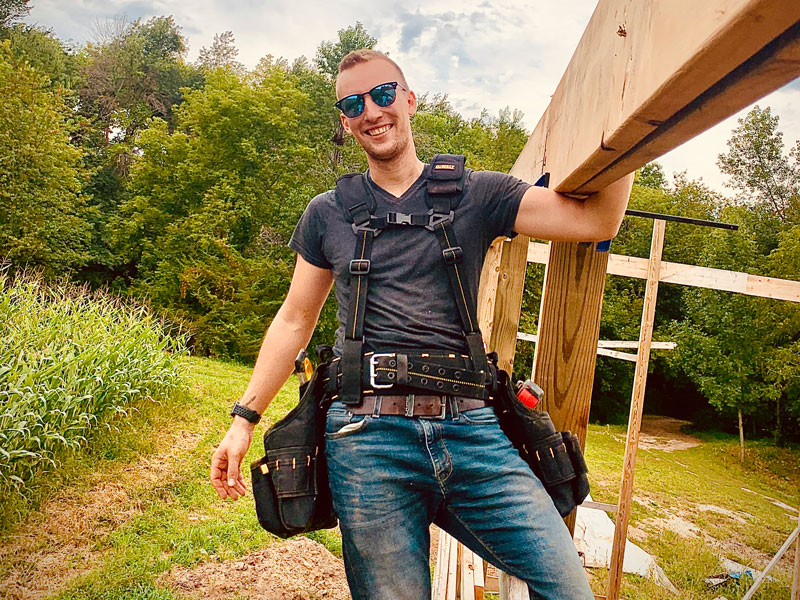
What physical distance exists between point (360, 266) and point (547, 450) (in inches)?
28.5

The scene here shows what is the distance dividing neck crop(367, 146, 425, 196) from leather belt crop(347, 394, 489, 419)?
62 centimetres

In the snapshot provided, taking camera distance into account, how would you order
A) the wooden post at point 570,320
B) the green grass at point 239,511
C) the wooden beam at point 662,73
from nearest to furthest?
1. the wooden beam at point 662,73
2. the wooden post at point 570,320
3. the green grass at point 239,511

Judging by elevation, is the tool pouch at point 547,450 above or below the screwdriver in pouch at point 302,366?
below

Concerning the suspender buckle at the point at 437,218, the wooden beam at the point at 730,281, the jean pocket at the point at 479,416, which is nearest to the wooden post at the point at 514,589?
the jean pocket at the point at 479,416

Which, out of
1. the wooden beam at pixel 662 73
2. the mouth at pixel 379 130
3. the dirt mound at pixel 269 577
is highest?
the mouth at pixel 379 130

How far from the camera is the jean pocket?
155 centimetres

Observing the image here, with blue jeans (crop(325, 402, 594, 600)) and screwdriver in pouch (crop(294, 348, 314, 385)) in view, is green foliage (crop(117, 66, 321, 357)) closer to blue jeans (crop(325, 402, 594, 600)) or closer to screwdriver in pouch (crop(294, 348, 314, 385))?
screwdriver in pouch (crop(294, 348, 314, 385))

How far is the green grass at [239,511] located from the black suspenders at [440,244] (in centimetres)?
339

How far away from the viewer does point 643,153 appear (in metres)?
0.99

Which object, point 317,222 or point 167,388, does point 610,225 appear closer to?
point 317,222

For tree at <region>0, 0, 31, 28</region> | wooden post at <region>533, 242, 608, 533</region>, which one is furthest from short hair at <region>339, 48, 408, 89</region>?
tree at <region>0, 0, 31, 28</region>

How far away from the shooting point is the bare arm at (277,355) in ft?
6.03

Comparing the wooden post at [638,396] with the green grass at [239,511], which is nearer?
the green grass at [239,511]

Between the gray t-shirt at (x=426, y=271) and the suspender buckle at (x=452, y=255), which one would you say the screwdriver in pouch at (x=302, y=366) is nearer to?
the gray t-shirt at (x=426, y=271)
